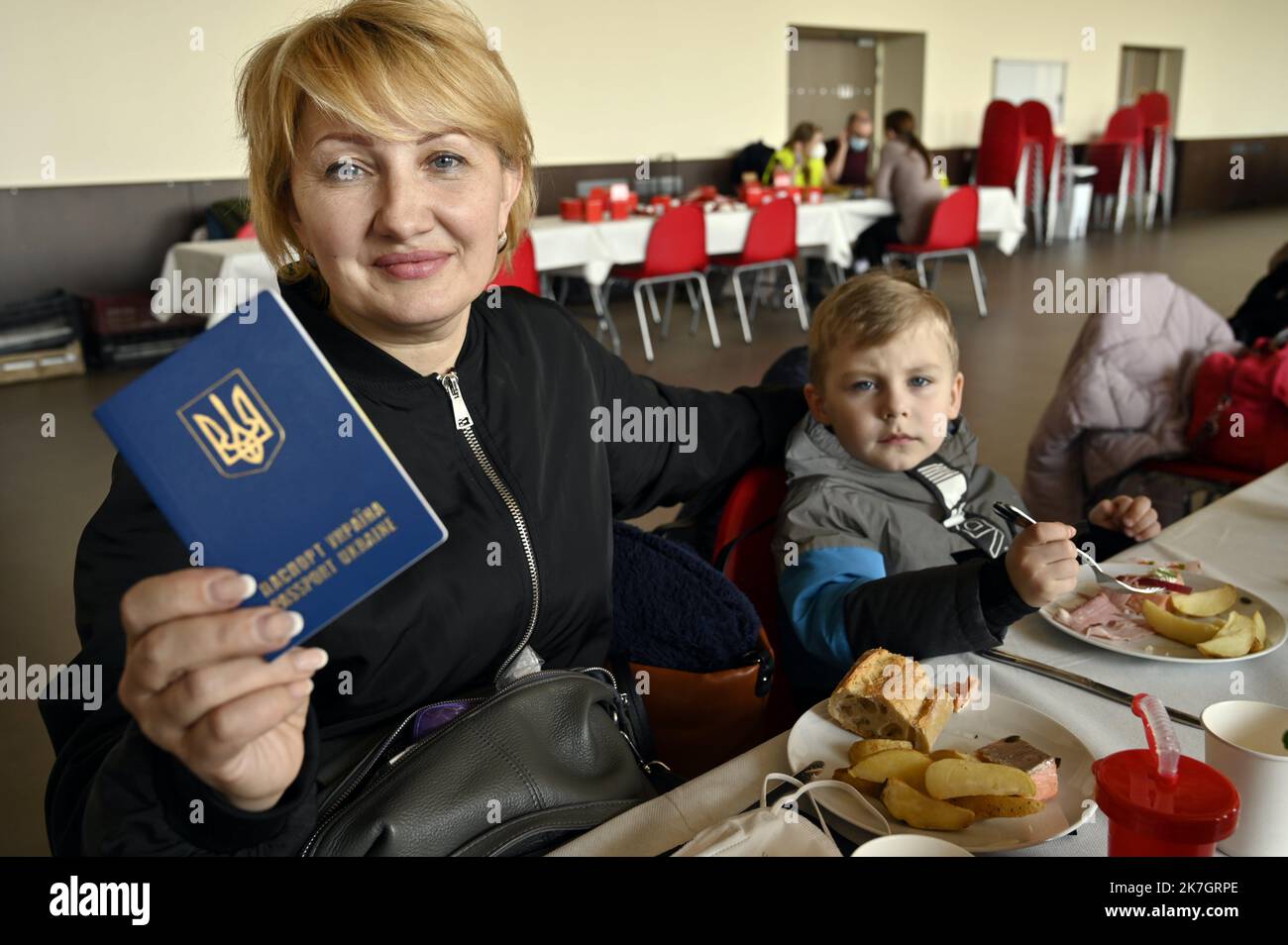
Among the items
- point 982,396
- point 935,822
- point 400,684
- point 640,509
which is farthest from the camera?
point 982,396

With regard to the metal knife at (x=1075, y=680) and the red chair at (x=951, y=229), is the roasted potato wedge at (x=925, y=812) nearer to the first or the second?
the metal knife at (x=1075, y=680)

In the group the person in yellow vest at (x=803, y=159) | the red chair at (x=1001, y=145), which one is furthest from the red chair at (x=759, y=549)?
the red chair at (x=1001, y=145)

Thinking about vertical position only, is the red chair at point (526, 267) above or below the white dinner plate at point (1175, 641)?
above

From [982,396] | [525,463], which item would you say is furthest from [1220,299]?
[525,463]

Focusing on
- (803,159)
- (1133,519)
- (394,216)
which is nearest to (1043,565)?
(1133,519)

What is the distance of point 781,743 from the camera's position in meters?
1.08

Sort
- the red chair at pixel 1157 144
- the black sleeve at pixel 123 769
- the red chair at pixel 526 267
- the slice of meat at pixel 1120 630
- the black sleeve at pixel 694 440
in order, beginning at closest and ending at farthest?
the black sleeve at pixel 123 769 → the slice of meat at pixel 1120 630 → the black sleeve at pixel 694 440 → the red chair at pixel 526 267 → the red chair at pixel 1157 144

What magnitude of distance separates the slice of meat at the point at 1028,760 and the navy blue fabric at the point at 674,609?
46cm

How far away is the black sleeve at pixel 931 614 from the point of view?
1.25 m

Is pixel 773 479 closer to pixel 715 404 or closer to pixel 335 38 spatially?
pixel 715 404

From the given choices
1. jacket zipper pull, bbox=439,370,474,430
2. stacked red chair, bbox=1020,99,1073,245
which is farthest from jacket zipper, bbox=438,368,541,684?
stacked red chair, bbox=1020,99,1073,245

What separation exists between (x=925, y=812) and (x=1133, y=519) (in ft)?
3.26

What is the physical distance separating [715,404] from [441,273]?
661 mm

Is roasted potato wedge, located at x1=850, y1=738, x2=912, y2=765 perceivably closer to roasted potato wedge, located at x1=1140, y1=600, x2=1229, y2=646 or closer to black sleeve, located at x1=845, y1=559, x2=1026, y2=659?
black sleeve, located at x1=845, y1=559, x2=1026, y2=659
